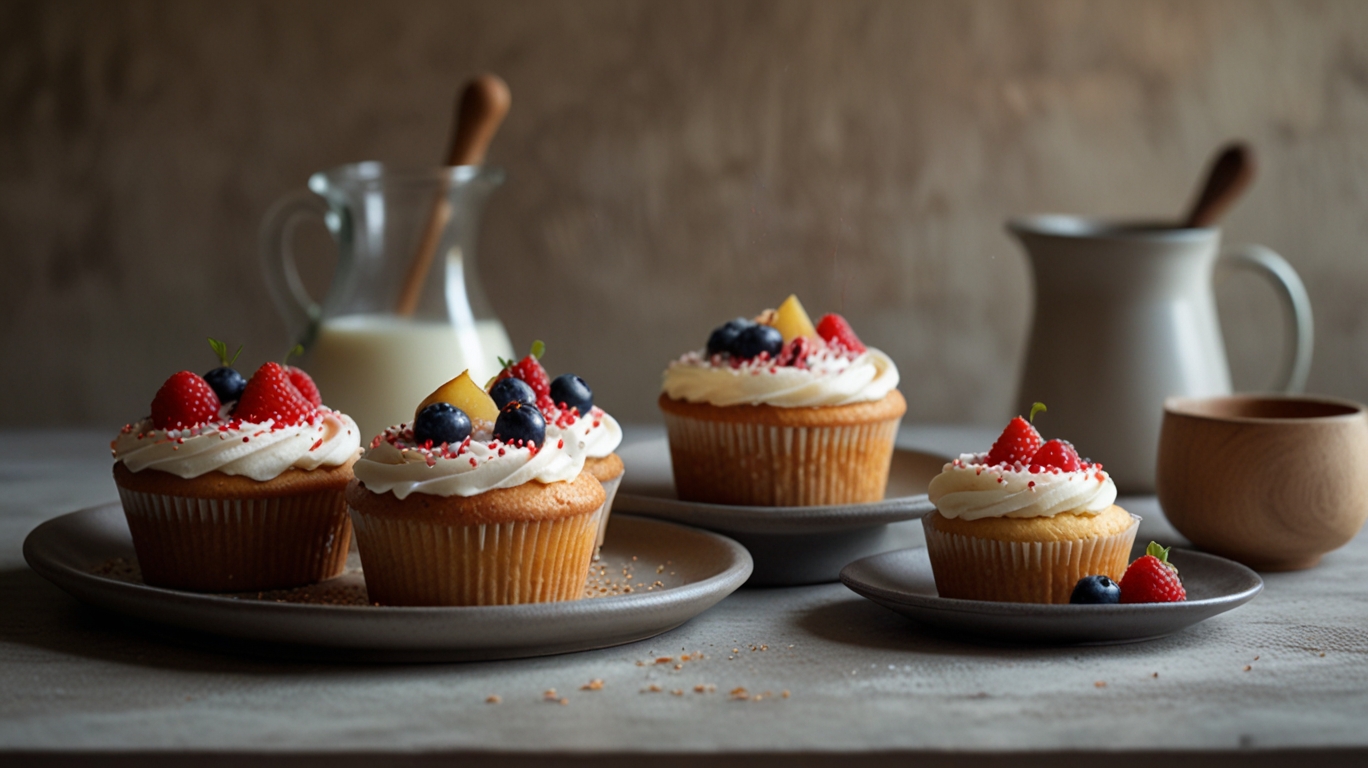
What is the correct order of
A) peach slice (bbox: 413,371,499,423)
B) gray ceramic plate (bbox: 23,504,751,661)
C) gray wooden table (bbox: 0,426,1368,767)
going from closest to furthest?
1. gray wooden table (bbox: 0,426,1368,767)
2. gray ceramic plate (bbox: 23,504,751,661)
3. peach slice (bbox: 413,371,499,423)

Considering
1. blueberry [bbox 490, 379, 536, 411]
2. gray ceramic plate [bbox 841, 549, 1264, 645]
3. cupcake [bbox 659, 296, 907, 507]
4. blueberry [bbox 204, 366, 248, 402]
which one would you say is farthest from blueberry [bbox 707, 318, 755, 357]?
blueberry [bbox 204, 366, 248, 402]

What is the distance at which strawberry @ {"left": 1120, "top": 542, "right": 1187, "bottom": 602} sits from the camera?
1.38m

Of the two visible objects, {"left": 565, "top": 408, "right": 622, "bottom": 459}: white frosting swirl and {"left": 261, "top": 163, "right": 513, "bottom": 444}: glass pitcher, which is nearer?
{"left": 565, "top": 408, "right": 622, "bottom": 459}: white frosting swirl

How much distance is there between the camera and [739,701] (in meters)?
1.21

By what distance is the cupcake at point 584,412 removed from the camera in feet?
5.42

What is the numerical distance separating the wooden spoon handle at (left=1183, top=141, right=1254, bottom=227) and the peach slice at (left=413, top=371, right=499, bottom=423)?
51.3 inches

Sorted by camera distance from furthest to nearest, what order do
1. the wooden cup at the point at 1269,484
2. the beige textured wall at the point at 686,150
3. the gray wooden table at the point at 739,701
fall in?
the beige textured wall at the point at 686,150 → the wooden cup at the point at 1269,484 → the gray wooden table at the point at 739,701

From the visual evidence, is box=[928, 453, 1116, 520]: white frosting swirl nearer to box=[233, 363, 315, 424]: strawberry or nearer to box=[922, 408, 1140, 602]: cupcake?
box=[922, 408, 1140, 602]: cupcake

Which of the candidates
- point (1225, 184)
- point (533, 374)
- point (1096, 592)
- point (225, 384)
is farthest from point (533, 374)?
point (1225, 184)

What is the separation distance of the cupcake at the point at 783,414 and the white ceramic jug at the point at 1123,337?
34cm

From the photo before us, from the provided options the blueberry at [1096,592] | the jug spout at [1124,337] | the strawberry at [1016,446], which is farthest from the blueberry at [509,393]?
the jug spout at [1124,337]

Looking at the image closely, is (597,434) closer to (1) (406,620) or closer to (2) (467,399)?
(2) (467,399)

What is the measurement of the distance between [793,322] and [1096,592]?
673mm

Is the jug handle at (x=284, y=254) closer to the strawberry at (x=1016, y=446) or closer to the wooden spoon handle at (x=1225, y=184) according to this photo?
the strawberry at (x=1016, y=446)
